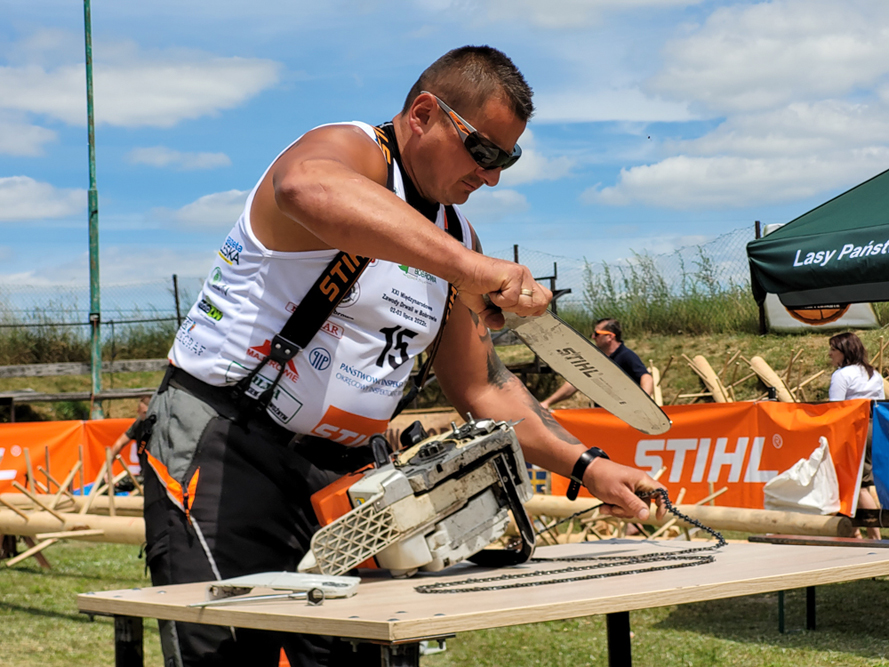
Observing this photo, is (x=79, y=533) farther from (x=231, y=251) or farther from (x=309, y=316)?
(x=309, y=316)

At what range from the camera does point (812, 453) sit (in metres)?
6.30

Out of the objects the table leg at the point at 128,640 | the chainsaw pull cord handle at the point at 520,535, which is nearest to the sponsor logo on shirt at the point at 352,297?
the chainsaw pull cord handle at the point at 520,535

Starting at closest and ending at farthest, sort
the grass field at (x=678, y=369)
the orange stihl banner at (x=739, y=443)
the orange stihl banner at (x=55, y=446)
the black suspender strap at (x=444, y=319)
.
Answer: the black suspender strap at (x=444, y=319), the orange stihl banner at (x=739, y=443), the orange stihl banner at (x=55, y=446), the grass field at (x=678, y=369)

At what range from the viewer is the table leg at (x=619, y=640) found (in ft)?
7.38

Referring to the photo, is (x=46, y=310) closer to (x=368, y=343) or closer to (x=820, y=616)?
(x=820, y=616)

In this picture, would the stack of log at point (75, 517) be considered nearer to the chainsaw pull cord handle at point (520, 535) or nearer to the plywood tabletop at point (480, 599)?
the chainsaw pull cord handle at point (520, 535)

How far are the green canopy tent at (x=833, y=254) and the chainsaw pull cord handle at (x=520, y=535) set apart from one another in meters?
4.48

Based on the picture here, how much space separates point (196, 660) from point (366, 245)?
901 mm

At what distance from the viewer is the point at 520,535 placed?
1.96 m

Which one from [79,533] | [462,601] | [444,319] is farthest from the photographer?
[79,533]

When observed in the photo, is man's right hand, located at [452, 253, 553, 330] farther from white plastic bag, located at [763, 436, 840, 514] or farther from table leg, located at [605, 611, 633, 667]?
white plastic bag, located at [763, 436, 840, 514]

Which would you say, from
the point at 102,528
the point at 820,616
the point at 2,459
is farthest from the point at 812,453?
the point at 2,459

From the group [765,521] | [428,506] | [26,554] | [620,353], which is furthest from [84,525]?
[620,353]

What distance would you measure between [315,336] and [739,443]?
570cm
